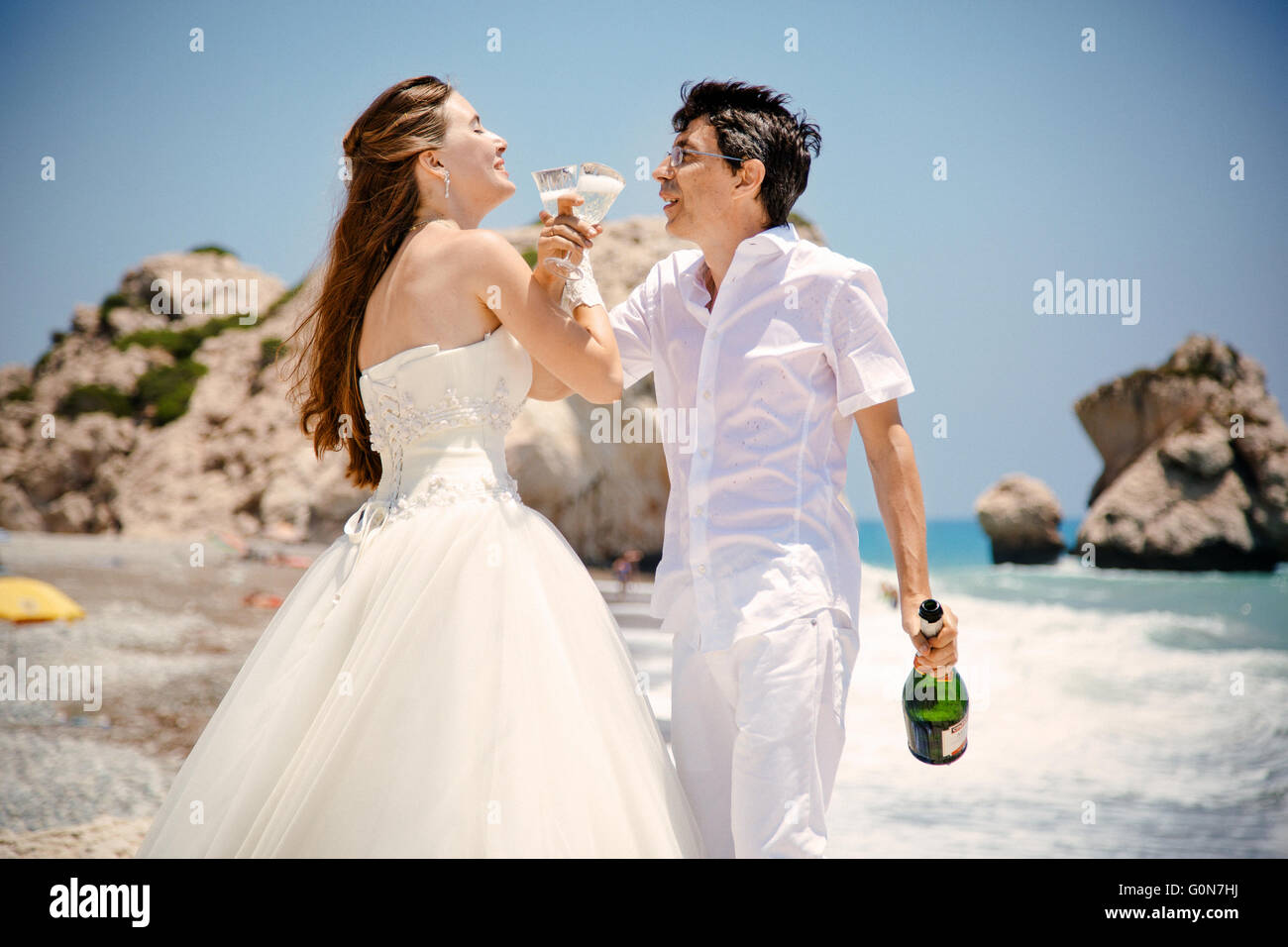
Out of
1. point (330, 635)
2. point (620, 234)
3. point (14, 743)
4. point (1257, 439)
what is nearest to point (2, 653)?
point (14, 743)

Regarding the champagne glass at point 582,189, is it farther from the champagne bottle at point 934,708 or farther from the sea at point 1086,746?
the sea at point 1086,746

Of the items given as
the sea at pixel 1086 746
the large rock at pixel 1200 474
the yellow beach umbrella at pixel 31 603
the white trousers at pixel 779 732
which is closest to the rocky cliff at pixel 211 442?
the sea at pixel 1086 746

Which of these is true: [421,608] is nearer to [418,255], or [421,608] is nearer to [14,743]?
[418,255]

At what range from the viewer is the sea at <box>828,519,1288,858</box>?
7.16 m

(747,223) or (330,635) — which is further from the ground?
(747,223)

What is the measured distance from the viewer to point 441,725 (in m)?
2.35

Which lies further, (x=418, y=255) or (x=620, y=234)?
(x=620, y=234)

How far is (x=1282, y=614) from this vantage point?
73.5 ft

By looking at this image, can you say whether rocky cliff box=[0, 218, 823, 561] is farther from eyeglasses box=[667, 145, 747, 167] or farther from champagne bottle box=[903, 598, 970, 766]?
champagne bottle box=[903, 598, 970, 766]

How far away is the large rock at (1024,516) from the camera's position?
1421 inches

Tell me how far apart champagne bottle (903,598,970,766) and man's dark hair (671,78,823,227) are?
1130 mm
